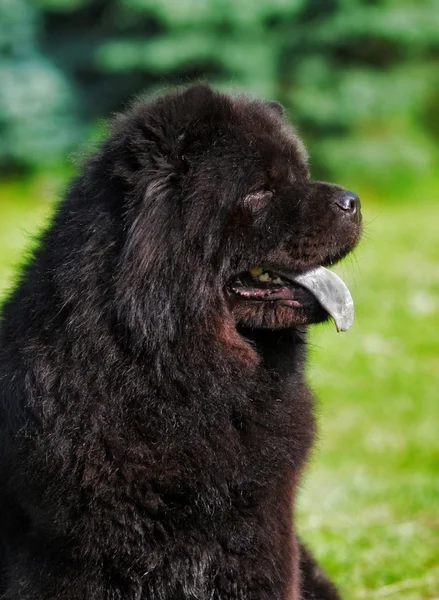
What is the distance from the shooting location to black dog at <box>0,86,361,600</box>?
3.39 metres

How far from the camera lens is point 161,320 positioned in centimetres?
336

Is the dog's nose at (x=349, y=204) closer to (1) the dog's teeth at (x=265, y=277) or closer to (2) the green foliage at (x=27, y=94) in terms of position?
(1) the dog's teeth at (x=265, y=277)

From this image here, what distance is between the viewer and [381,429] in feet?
27.2

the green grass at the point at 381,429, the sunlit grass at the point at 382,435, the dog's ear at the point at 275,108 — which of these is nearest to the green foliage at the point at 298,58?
the green grass at the point at 381,429

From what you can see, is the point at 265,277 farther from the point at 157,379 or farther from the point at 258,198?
the point at 157,379

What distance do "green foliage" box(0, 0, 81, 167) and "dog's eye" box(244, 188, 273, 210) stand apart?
14.8 meters

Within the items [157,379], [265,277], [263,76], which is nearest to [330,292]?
[265,277]

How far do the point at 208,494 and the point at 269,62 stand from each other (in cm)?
1467

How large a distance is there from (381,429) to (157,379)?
5227 millimetres

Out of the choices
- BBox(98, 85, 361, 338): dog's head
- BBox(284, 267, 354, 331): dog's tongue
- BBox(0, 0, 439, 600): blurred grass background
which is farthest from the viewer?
BBox(0, 0, 439, 600): blurred grass background

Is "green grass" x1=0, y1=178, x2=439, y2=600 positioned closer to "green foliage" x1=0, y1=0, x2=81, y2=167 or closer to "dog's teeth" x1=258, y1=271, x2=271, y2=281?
"dog's teeth" x1=258, y1=271, x2=271, y2=281

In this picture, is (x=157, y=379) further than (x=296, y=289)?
No

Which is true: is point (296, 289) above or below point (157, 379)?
above

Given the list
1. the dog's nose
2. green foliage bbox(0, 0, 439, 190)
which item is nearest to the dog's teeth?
the dog's nose
